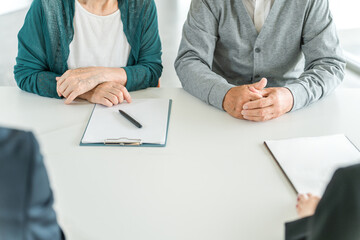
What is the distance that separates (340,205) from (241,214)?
1.12ft

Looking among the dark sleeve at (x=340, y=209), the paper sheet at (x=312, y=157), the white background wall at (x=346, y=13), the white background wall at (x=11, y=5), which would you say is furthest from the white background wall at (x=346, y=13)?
the white background wall at (x=11, y=5)

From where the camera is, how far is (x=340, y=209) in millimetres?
461

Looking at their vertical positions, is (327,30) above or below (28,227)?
below

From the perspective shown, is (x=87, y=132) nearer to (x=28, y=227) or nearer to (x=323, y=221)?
(x=28, y=227)

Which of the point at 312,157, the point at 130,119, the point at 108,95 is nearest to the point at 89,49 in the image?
the point at 108,95

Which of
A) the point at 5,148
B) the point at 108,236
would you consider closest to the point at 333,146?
the point at 108,236

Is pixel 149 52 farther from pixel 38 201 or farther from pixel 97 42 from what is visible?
pixel 38 201

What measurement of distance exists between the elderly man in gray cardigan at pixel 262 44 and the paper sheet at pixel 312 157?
25cm

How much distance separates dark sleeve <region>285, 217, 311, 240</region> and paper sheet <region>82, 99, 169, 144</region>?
0.46m

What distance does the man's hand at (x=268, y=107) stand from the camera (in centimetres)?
112

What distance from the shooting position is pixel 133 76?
1362 mm

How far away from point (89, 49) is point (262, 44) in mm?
693

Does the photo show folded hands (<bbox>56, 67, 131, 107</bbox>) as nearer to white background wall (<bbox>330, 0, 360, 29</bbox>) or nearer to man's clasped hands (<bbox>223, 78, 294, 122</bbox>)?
man's clasped hands (<bbox>223, 78, 294, 122</bbox>)

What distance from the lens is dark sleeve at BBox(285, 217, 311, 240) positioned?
2.07 feet
